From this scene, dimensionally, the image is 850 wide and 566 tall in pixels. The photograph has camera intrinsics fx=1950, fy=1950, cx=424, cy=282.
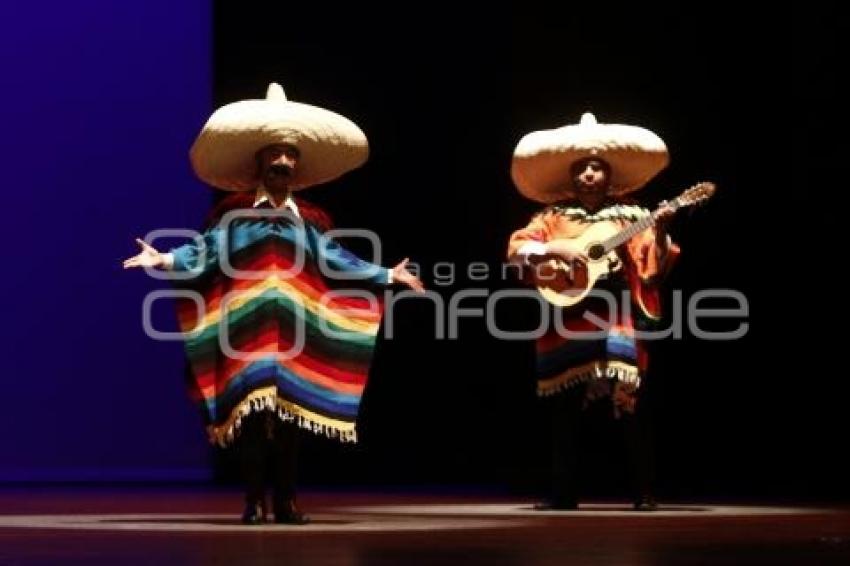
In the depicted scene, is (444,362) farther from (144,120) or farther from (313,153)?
(313,153)

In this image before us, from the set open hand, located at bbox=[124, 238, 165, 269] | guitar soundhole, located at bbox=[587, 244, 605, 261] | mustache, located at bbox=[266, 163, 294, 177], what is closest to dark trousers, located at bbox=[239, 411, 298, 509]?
open hand, located at bbox=[124, 238, 165, 269]

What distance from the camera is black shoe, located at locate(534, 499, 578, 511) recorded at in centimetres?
630

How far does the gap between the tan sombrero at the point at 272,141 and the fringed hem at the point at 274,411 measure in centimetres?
67

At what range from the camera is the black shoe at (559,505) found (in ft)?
20.7

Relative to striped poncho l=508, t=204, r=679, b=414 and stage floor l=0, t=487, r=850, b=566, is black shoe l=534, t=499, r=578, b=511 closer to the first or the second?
stage floor l=0, t=487, r=850, b=566

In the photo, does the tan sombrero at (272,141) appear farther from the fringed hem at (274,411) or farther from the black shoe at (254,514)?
the black shoe at (254,514)

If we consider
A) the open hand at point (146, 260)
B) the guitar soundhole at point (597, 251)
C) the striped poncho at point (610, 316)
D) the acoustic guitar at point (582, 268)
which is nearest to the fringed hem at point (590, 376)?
the striped poncho at point (610, 316)

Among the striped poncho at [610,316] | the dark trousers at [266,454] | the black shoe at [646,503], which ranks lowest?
the black shoe at [646,503]

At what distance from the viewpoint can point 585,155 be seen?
6336mm

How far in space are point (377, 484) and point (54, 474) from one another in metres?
1.33

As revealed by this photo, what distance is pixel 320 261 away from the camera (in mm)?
5586

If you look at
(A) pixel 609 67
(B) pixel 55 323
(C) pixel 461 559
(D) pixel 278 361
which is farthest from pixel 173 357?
(C) pixel 461 559

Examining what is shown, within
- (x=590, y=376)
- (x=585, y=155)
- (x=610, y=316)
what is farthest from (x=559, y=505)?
(x=585, y=155)

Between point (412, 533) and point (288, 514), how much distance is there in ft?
2.01
